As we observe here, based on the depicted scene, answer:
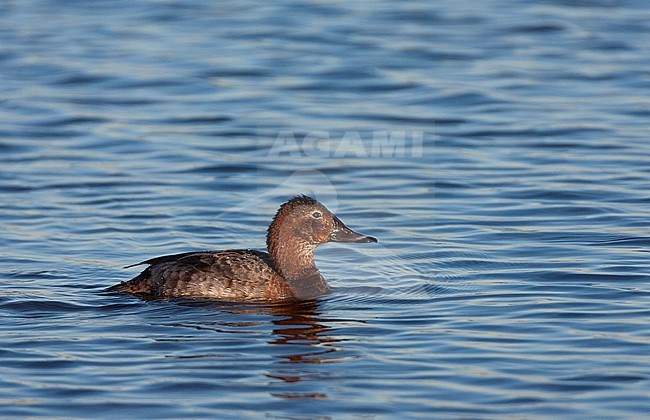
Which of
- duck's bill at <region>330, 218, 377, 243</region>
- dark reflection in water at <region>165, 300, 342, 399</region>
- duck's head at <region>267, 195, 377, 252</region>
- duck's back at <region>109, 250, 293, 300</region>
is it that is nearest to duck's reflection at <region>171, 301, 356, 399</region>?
dark reflection in water at <region>165, 300, 342, 399</region>

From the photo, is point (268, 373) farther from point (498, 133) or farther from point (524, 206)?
point (498, 133)

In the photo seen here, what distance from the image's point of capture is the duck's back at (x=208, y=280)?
10016 mm

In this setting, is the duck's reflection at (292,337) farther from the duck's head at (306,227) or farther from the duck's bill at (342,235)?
the duck's bill at (342,235)

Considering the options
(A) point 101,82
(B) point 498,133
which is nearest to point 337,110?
(B) point 498,133

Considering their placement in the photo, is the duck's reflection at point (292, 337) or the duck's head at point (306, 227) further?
the duck's head at point (306, 227)

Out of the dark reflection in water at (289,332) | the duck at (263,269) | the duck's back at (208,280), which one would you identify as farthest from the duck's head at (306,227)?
the dark reflection in water at (289,332)

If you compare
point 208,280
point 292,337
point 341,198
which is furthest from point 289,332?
point 341,198

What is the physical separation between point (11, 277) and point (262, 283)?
2170 mm

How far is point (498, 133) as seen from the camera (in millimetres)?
15656

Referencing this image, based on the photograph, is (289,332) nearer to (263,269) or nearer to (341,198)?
(263,269)

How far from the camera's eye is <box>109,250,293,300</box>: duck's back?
32.9 feet

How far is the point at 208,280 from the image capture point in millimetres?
10023

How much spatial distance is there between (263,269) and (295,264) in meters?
0.29

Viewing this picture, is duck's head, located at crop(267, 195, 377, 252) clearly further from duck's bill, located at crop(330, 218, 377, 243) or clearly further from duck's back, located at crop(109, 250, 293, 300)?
duck's back, located at crop(109, 250, 293, 300)
